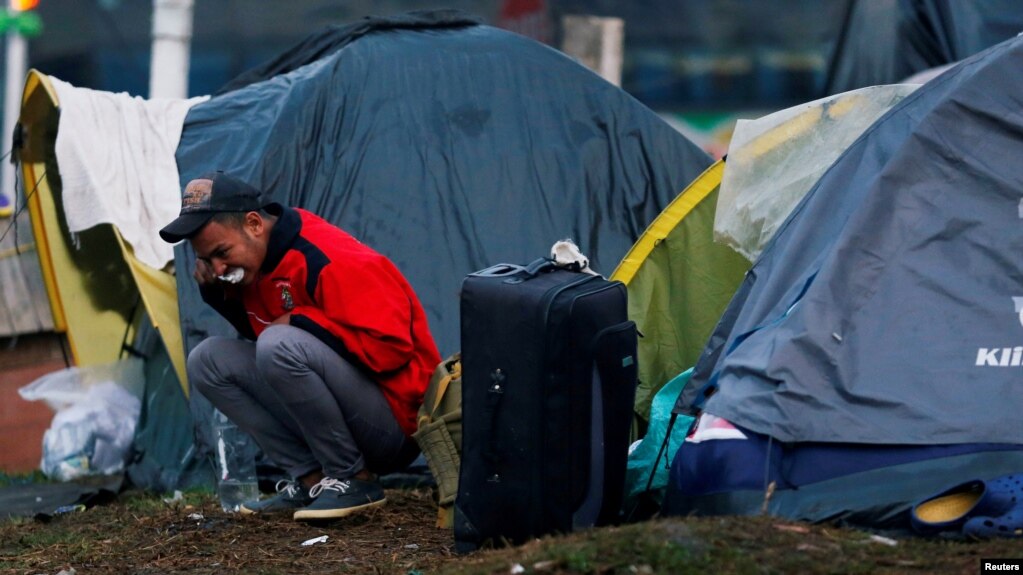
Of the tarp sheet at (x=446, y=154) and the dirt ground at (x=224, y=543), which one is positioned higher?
the tarp sheet at (x=446, y=154)

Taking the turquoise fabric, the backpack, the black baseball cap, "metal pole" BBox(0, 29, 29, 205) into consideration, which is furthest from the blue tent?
"metal pole" BBox(0, 29, 29, 205)

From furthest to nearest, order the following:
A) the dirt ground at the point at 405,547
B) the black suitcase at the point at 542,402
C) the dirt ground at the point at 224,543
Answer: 1. the dirt ground at the point at 224,543
2. the black suitcase at the point at 542,402
3. the dirt ground at the point at 405,547

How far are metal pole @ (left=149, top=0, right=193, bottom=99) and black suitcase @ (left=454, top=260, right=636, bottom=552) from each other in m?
4.70

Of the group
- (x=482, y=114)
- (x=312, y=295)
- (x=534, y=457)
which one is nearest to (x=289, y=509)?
(x=312, y=295)

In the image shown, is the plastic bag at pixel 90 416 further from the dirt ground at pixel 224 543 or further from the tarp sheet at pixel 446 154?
the dirt ground at pixel 224 543

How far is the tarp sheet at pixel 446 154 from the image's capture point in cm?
545

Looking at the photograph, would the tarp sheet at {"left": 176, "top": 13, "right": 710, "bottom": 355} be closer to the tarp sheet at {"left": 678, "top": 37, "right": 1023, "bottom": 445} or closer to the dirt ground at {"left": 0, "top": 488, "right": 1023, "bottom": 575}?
the dirt ground at {"left": 0, "top": 488, "right": 1023, "bottom": 575}

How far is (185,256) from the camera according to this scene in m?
5.36

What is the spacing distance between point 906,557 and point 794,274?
100cm

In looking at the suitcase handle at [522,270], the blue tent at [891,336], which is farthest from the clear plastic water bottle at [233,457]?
the blue tent at [891,336]

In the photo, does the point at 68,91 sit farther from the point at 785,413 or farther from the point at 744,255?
the point at 785,413

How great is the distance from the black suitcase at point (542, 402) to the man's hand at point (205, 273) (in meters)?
1.05

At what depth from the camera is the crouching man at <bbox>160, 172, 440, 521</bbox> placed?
13.4ft

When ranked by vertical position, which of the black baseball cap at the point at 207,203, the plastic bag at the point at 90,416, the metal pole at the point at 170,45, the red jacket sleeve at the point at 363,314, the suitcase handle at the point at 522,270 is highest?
the metal pole at the point at 170,45
